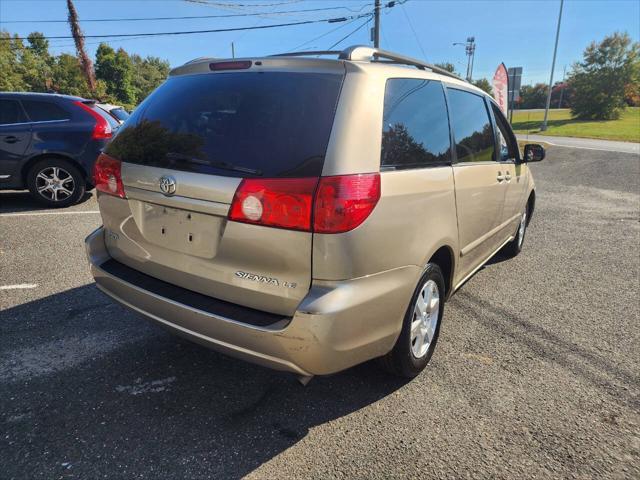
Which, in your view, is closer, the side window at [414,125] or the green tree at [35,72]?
the side window at [414,125]

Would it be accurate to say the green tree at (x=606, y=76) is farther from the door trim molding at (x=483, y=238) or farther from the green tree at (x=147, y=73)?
the green tree at (x=147, y=73)

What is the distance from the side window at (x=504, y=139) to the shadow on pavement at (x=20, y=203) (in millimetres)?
6241

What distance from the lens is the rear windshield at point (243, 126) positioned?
197 centimetres

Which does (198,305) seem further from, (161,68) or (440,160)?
(161,68)

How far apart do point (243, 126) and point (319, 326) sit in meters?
1.00

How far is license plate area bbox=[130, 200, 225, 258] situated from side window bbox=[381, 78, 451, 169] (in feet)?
2.89

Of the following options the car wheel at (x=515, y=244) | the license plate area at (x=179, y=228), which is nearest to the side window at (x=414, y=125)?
the license plate area at (x=179, y=228)

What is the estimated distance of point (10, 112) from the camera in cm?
647

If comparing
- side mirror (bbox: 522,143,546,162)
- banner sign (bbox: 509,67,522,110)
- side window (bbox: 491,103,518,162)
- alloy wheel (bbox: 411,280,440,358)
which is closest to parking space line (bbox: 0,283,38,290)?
alloy wheel (bbox: 411,280,440,358)

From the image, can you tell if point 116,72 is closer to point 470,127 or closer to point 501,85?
point 501,85

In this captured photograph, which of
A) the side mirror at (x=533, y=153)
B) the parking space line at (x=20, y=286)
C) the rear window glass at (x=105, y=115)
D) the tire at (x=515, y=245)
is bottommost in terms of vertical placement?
the tire at (x=515, y=245)

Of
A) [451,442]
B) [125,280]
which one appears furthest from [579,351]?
[125,280]

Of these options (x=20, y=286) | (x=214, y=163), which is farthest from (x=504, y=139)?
(x=20, y=286)

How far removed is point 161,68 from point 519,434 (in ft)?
418
